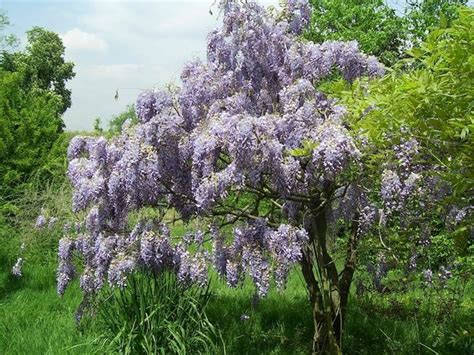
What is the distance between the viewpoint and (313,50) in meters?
5.11

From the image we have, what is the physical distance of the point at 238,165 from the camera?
4332mm

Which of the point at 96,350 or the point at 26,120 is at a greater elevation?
the point at 26,120

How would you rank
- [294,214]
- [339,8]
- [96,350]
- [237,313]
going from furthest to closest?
[339,8] < [237,313] < [96,350] < [294,214]

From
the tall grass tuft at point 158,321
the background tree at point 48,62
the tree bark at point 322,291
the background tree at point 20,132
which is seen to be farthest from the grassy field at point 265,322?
the background tree at point 48,62

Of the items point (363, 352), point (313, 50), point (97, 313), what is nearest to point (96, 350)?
point (97, 313)

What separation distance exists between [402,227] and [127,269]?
2439mm

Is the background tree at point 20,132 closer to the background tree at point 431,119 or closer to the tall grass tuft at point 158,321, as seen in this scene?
the tall grass tuft at point 158,321

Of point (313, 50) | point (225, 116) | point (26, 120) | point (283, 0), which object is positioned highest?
point (26, 120)

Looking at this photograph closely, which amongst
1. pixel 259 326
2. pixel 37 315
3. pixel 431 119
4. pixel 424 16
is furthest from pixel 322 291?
pixel 424 16

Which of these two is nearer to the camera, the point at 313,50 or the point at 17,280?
the point at 313,50

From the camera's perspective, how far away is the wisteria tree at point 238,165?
439 cm

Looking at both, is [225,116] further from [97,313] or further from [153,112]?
[97,313]

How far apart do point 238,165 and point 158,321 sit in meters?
1.66

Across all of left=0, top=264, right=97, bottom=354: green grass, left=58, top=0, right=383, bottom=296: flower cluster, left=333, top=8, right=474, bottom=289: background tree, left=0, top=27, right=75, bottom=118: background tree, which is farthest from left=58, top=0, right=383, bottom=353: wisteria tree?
left=0, top=27, right=75, bottom=118: background tree
